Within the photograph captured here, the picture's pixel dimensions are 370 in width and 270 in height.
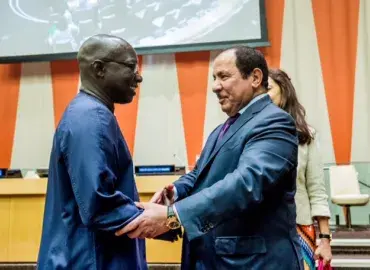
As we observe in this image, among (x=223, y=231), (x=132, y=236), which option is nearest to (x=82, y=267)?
(x=132, y=236)

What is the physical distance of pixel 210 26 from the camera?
456 cm

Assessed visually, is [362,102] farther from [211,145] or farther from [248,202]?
[248,202]

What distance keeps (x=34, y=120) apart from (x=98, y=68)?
12.8ft

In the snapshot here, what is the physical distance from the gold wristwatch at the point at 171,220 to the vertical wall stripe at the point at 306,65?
340 cm

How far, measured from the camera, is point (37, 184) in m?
3.53

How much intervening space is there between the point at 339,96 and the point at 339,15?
73cm

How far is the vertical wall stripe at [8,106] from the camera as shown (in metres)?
5.05

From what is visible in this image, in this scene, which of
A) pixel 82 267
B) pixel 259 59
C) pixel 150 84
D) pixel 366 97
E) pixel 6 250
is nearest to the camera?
pixel 82 267

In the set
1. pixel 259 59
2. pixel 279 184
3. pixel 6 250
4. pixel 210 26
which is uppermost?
pixel 210 26

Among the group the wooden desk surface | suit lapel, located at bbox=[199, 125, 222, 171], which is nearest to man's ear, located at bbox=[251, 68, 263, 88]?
suit lapel, located at bbox=[199, 125, 222, 171]

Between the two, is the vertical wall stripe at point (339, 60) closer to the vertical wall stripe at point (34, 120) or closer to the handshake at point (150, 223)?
the vertical wall stripe at point (34, 120)

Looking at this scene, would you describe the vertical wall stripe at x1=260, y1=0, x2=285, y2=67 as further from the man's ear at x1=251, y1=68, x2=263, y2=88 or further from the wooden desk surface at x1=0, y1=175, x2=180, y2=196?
the man's ear at x1=251, y1=68, x2=263, y2=88

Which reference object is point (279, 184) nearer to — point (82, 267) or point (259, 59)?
point (259, 59)

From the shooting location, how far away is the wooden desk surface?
134 inches
